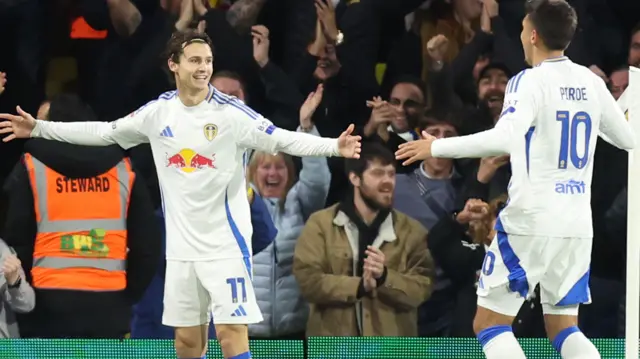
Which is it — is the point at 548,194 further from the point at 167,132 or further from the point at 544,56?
the point at 167,132

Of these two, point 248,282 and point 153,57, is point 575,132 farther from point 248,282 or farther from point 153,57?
point 153,57

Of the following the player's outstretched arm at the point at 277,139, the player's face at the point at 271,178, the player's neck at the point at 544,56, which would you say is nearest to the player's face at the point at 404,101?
the player's face at the point at 271,178

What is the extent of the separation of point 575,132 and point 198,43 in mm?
1886

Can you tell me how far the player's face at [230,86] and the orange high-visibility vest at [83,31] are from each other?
834mm

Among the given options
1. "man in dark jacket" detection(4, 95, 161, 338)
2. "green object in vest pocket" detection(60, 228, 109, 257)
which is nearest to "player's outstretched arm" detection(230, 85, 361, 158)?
"man in dark jacket" detection(4, 95, 161, 338)

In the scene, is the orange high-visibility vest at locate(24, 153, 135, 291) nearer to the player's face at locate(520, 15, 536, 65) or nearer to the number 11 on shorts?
the number 11 on shorts

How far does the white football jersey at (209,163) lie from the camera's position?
5062mm

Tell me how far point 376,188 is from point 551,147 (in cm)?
217

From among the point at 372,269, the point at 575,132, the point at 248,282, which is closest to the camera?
the point at 575,132

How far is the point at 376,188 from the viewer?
6.70 meters

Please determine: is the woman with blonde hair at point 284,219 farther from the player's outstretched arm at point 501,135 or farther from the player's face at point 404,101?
the player's outstretched arm at point 501,135

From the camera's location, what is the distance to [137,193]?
6.74m

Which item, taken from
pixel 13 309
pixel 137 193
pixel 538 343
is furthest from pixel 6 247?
pixel 538 343

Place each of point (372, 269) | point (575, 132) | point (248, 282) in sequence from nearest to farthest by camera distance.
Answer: point (575, 132)
point (248, 282)
point (372, 269)
